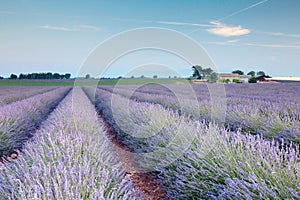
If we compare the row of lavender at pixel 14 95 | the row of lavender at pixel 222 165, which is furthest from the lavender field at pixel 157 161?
the row of lavender at pixel 14 95

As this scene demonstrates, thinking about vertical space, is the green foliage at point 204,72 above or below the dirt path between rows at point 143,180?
above

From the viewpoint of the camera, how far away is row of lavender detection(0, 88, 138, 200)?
6.32 feet

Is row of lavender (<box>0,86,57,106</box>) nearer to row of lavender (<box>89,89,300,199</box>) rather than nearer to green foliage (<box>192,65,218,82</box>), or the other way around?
green foliage (<box>192,65,218,82</box>)

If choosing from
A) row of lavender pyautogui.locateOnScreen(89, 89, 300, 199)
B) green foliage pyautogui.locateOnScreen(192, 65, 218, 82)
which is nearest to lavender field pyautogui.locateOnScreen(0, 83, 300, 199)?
row of lavender pyautogui.locateOnScreen(89, 89, 300, 199)

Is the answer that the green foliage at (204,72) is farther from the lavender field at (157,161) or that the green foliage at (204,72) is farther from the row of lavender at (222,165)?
the row of lavender at (222,165)

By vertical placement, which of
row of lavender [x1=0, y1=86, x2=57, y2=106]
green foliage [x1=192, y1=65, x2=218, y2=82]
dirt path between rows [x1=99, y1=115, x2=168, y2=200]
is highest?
green foliage [x1=192, y1=65, x2=218, y2=82]

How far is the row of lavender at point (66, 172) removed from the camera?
1927 mm

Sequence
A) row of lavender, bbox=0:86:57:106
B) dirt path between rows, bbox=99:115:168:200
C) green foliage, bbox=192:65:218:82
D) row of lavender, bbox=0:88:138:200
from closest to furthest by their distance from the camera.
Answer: row of lavender, bbox=0:88:138:200 < dirt path between rows, bbox=99:115:168:200 < green foliage, bbox=192:65:218:82 < row of lavender, bbox=0:86:57:106

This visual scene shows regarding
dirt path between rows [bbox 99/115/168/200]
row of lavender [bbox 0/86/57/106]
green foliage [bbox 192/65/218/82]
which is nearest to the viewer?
dirt path between rows [bbox 99/115/168/200]

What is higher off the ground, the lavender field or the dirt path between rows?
the lavender field

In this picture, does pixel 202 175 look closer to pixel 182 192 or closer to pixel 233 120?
pixel 182 192

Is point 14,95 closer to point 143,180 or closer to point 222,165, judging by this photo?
point 143,180

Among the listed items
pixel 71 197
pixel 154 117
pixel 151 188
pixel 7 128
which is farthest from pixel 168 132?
pixel 7 128

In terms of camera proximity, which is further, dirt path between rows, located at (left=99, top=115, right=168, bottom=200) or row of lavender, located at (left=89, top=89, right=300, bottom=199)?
dirt path between rows, located at (left=99, top=115, right=168, bottom=200)
